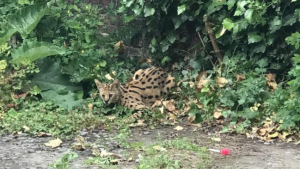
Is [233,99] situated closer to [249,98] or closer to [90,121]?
Answer: [249,98]

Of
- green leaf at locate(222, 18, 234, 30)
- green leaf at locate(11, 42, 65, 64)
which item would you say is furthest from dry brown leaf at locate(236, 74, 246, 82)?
green leaf at locate(11, 42, 65, 64)

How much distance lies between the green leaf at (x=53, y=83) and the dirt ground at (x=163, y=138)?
4.36 ft

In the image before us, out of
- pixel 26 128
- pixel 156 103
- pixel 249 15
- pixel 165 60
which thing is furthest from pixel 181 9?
pixel 26 128

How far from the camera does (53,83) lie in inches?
307

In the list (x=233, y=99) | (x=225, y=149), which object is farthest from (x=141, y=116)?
(x=225, y=149)

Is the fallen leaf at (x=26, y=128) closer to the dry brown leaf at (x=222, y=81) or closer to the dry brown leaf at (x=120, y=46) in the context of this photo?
the dry brown leaf at (x=222, y=81)

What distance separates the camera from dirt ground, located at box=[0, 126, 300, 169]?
5.20 meters

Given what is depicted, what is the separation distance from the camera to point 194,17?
823cm

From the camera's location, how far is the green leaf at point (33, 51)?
750 centimetres

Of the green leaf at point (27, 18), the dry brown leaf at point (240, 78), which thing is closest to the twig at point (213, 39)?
the dry brown leaf at point (240, 78)

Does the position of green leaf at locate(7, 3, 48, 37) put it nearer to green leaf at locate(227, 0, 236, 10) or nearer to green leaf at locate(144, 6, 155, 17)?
green leaf at locate(144, 6, 155, 17)

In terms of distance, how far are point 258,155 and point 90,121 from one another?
7.28ft

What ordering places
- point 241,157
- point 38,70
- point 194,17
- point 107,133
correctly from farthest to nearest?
1. point 194,17
2. point 38,70
3. point 107,133
4. point 241,157

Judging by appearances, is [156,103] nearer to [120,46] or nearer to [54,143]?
[120,46]
